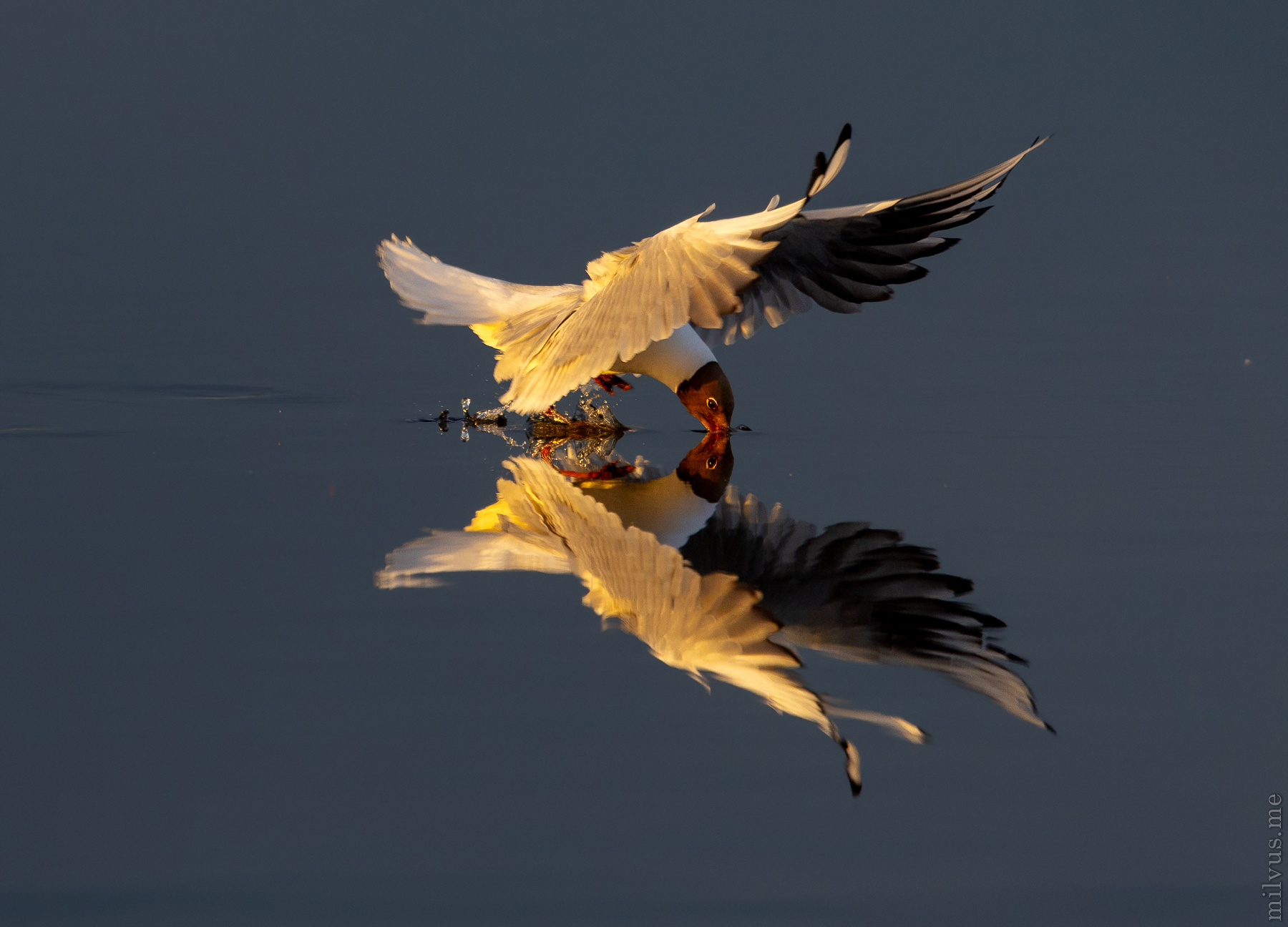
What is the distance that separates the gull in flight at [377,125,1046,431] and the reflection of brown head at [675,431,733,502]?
0.27 meters

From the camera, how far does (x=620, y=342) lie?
4672mm

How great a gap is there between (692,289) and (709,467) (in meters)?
1.03

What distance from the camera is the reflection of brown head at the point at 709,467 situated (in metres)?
4.79

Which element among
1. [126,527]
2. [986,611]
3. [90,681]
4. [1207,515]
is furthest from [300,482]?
[1207,515]

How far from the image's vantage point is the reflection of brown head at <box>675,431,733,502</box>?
4.79 metres

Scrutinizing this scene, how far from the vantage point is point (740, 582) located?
3494 millimetres

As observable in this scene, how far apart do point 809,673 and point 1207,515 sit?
211cm

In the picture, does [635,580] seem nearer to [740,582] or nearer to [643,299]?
[740,582]

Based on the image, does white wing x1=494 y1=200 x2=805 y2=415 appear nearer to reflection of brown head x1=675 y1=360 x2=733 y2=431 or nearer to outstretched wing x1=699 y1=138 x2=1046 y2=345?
outstretched wing x1=699 y1=138 x2=1046 y2=345

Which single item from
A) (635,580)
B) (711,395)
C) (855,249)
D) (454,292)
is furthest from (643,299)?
(454,292)

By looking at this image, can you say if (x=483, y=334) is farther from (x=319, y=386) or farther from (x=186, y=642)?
(x=186, y=642)

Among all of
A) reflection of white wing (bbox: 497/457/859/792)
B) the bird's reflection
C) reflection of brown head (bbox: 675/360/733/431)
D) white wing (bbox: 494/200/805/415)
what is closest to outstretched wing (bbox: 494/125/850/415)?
white wing (bbox: 494/200/805/415)

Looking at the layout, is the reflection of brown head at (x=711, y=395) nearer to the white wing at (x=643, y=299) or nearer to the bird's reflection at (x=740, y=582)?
the white wing at (x=643, y=299)

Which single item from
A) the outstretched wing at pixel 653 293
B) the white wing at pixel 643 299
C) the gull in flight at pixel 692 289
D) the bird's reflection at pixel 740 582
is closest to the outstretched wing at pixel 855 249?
the gull in flight at pixel 692 289
